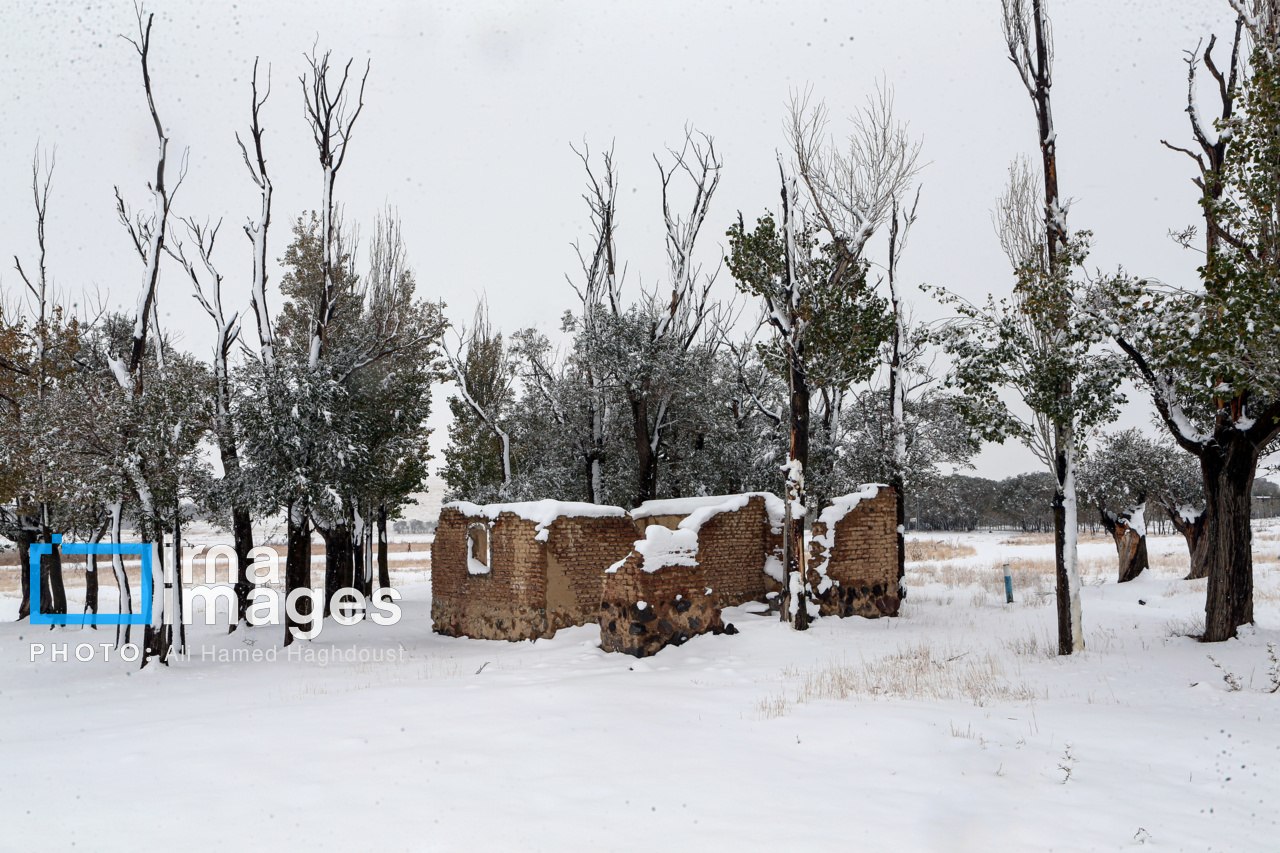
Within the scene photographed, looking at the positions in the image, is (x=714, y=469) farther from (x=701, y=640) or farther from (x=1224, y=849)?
(x=1224, y=849)

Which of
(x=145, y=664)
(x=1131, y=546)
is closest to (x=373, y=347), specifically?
(x=145, y=664)

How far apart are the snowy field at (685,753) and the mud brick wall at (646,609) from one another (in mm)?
464

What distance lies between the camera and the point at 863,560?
15.7 metres

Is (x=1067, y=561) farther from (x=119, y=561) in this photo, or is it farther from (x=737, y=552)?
(x=119, y=561)

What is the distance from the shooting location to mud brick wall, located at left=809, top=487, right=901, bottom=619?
50.7 ft

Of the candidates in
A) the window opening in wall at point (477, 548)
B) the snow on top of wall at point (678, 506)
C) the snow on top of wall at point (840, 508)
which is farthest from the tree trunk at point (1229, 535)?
the window opening in wall at point (477, 548)

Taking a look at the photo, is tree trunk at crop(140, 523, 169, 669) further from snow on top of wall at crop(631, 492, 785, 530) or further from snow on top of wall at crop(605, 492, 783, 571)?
snow on top of wall at crop(631, 492, 785, 530)

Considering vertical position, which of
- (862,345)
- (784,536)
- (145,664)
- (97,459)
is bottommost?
(145,664)

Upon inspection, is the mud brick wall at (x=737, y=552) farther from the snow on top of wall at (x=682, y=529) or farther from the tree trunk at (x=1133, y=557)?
the tree trunk at (x=1133, y=557)

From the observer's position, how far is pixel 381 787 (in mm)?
5777

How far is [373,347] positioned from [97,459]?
20.6ft

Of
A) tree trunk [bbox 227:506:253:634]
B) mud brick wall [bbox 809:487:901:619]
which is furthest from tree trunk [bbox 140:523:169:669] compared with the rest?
mud brick wall [bbox 809:487:901:619]

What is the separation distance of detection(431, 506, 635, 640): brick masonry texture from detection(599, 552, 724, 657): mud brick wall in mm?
2011

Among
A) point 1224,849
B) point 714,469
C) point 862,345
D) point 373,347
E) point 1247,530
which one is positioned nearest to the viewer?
point 1224,849
